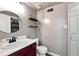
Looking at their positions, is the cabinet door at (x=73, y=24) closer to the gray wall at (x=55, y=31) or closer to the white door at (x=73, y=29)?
the white door at (x=73, y=29)

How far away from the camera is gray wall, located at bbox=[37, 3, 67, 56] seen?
1.75m

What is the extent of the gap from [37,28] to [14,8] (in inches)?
25.6

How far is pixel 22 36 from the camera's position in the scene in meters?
1.62

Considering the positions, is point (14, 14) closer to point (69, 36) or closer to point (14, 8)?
point (14, 8)

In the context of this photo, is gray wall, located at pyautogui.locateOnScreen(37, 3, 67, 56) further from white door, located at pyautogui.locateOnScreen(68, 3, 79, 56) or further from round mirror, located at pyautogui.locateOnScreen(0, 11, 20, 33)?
→ round mirror, located at pyautogui.locateOnScreen(0, 11, 20, 33)

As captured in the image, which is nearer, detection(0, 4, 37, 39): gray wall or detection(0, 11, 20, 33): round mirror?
detection(0, 11, 20, 33): round mirror

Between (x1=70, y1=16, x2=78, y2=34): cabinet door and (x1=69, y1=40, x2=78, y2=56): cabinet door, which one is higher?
(x1=70, y1=16, x2=78, y2=34): cabinet door

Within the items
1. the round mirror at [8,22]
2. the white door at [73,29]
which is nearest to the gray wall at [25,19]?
the round mirror at [8,22]

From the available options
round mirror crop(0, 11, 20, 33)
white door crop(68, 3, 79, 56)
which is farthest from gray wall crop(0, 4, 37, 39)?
white door crop(68, 3, 79, 56)

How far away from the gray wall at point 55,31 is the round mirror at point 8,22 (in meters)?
0.53

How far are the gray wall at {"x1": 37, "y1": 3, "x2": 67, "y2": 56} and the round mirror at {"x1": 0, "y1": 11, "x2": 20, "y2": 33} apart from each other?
20.9 inches

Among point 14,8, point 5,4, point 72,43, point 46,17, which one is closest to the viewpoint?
point 5,4

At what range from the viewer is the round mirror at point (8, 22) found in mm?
1129

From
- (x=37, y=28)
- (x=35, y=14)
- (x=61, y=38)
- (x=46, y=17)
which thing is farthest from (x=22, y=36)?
(x=61, y=38)
